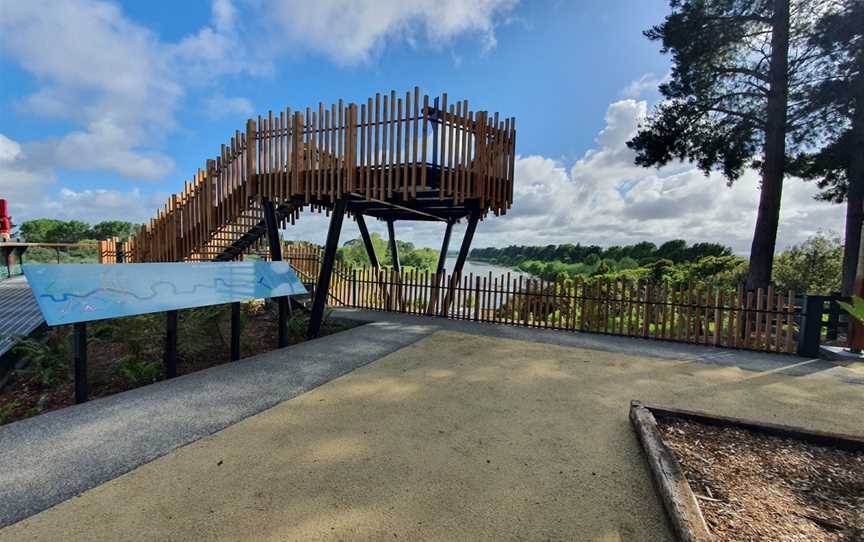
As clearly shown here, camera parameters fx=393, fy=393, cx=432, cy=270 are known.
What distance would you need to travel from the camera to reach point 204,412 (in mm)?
3902

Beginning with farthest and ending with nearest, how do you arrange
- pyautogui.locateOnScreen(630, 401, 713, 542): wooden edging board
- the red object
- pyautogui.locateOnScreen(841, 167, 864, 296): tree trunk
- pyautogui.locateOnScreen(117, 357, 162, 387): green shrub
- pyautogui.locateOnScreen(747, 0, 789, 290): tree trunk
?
the red object, pyautogui.locateOnScreen(841, 167, 864, 296): tree trunk, pyautogui.locateOnScreen(747, 0, 789, 290): tree trunk, pyautogui.locateOnScreen(117, 357, 162, 387): green shrub, pyautogui.locateOnScreen(630, 401, 713, 542): wooden edging board

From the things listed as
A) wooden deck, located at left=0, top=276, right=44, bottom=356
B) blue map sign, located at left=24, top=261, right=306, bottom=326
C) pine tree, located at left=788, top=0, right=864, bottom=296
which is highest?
pine tree, located at left=788, top=0, right=864, bottom=296

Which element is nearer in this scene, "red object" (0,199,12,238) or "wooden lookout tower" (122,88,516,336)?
"wooden lookout tower" (122,88,516,336)

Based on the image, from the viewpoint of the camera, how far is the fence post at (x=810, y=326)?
22.1 ft

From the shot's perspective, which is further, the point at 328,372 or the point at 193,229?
the point at 193,229

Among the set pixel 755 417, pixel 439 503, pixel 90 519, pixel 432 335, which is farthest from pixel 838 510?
pixel 432 335

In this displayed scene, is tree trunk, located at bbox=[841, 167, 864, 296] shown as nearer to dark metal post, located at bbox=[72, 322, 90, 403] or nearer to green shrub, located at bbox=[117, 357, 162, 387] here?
green shrub, located at bbox=[117, 357, 162, 387]

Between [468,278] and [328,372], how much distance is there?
525 cm

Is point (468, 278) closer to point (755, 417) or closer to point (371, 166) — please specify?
point (371, 166)

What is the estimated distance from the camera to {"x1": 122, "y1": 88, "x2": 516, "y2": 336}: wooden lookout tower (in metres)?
7.41

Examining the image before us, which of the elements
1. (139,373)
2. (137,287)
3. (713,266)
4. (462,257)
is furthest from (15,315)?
(713,266)

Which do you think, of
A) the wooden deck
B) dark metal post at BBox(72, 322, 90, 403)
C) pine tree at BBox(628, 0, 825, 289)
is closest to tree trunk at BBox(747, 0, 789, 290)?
pine tree at BBox(628, 0, 825, 289)

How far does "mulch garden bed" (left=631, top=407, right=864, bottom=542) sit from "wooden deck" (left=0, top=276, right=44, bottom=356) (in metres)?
7.64

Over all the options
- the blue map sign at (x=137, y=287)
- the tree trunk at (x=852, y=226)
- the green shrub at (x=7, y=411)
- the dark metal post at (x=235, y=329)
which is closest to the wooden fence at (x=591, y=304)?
the tree trunk at (x=852, y=226)
